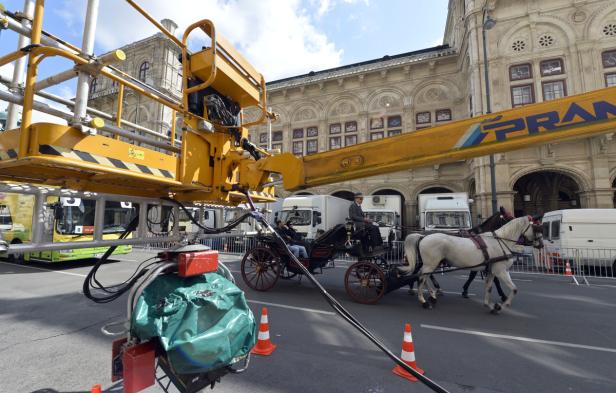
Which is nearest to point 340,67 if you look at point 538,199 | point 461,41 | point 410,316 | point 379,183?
point 461,41

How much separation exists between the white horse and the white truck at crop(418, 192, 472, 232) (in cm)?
783

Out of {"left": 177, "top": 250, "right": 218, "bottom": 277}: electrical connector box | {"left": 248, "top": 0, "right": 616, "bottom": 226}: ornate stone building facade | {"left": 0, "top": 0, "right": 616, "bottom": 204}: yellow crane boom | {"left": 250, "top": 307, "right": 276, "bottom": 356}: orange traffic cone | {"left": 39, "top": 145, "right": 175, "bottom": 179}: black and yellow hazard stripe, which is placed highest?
{"left": 248, "top": 0, "right": 616, "bottom": 226}: ornate stone building facade

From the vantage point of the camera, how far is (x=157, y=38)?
78.2ft

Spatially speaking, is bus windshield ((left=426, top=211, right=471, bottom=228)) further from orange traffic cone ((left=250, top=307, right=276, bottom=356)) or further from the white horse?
orange traffic cone ((left=250, top=307, right=276, bottom=356))

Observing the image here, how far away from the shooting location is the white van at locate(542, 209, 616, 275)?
1092 cm

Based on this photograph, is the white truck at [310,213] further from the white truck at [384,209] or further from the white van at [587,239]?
the white van at [587,239]

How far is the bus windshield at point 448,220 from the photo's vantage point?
46.9 ft

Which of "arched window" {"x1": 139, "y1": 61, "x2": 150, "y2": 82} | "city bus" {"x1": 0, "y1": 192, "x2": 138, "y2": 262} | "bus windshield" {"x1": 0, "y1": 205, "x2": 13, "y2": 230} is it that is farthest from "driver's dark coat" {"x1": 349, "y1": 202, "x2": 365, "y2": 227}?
"arched window" {"x1": 139, "y1": 61, "x2": 150, "y2": 82}

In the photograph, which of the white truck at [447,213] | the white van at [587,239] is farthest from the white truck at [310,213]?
the white van at [587,239]

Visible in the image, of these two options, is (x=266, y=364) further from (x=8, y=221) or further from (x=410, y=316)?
(x=8, y=221)

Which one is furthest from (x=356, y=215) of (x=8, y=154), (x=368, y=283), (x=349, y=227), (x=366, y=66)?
(x=366, y=66)

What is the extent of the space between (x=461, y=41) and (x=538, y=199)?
1268 centimetres

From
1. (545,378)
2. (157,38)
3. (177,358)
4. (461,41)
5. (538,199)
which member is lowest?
(545,378)

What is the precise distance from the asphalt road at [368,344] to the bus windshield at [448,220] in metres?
6.93
